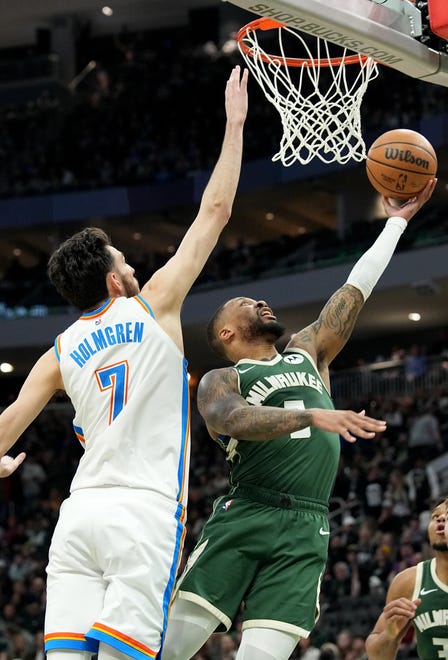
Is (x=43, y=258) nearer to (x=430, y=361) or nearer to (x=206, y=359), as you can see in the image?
(x=206, y=359)

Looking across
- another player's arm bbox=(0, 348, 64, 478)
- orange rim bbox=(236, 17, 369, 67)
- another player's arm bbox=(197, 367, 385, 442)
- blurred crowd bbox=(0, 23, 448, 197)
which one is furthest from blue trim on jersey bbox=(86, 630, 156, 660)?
blurred crowd bbox=(0, 23, 448, 197)

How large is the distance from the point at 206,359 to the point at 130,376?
82.3 feet

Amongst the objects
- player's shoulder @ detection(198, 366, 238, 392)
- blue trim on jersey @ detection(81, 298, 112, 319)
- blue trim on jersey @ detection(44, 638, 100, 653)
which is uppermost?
blue trim on jersey @ detection(81, 298, 112, 319)

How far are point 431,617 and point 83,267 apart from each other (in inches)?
115

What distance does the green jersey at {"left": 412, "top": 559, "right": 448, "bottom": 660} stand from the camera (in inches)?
239

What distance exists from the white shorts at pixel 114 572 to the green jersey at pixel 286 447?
3.06 ft

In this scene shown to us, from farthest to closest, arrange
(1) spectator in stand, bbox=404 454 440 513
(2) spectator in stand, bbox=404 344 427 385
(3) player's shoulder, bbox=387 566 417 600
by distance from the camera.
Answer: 1. (2) spectator in stand, bbox=404 344 427 385
2. (1) spectator in stand, bbox=404 454 440 513
3. (3) player's shoulder, bbox=387 566 417 600


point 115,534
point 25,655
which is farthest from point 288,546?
point 25,655

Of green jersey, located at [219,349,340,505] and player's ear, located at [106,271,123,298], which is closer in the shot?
player's ear, located at [106,271,123,298]

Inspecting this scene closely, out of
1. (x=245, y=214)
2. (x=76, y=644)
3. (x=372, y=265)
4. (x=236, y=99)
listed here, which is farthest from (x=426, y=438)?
(x=76, y=644)

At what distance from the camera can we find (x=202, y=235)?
459 centimetres

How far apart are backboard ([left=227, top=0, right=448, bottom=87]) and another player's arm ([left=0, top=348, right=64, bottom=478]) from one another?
1.91 m

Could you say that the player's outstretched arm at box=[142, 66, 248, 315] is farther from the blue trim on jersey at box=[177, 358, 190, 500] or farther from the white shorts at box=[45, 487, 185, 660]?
the white shorts at box=[45, 487, 185, 660]

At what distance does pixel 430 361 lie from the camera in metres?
21.6
